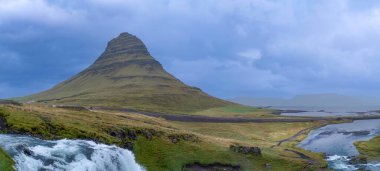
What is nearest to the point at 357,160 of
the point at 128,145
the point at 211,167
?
the point at 211,167

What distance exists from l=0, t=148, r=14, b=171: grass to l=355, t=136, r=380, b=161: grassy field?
98.3 meters

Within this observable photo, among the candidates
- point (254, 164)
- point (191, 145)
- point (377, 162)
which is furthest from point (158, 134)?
point (377, 162)

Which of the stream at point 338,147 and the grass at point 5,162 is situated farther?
the stream at point 338,147

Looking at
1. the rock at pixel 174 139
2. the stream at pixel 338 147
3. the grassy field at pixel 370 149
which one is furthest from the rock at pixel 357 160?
the rock at pixel 174 139

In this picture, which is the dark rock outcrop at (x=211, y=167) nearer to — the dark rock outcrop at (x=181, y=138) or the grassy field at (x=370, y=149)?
the dark rock outcrop at (x=181, y=138)

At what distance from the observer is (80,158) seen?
230 ft

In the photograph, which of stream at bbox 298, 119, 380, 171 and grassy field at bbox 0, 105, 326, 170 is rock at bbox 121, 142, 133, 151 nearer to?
grassy field at bbox 0, 105, 326, 170

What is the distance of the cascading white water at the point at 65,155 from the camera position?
62.7 meters

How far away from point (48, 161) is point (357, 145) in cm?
11732

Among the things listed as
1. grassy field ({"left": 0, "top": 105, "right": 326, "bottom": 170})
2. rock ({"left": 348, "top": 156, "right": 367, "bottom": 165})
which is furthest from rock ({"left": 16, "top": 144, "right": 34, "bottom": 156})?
rock ({"left": 348, "top": 156, "right": 367, "bottom": 165})

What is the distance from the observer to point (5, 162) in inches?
2184

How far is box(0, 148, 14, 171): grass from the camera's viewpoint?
5412cm

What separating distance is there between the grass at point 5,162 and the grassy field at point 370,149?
322 feet

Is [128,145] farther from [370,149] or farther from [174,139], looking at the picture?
[370,149]
